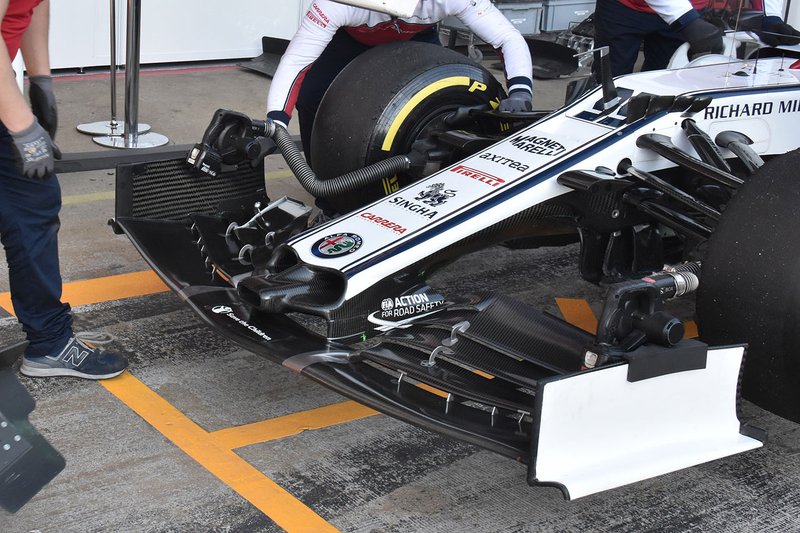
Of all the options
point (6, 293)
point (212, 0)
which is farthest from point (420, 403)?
point (212, 0)

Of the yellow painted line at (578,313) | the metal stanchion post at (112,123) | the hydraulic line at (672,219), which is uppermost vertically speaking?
the hydraulic line at (672,219)

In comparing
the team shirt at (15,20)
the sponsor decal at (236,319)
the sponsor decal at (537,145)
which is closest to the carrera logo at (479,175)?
the sponsor decal at (537,145)

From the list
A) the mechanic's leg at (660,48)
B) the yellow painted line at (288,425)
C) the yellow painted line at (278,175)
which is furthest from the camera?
the yellow painted line at (278,175)

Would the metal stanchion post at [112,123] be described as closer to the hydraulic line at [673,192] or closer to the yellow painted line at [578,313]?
the yellow painted line at [578,313]

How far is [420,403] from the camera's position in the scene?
298cm

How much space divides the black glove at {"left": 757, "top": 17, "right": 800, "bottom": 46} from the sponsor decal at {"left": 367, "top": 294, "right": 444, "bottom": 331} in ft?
7.24

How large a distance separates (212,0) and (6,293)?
15.4ft

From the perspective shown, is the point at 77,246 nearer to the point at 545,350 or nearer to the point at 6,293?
the point at 6,293

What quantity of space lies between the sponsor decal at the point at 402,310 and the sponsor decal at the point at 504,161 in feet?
2.16

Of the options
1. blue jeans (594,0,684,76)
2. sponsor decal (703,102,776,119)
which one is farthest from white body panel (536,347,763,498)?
blue jeans (594,0,684,76)

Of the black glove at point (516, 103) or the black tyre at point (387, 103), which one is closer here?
the black tyre at point (387, 103)

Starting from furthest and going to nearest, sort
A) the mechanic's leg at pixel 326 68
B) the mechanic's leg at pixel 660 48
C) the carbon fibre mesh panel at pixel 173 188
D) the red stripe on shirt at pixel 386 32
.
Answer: the mechanic's leg at pixel 660 48
the mechanic's leg at pixel 326 68
the red stripe on shirt at pixel 386 32
the carbon fibre mesh panel at pixel 173 188

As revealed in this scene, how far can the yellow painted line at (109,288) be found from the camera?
177 inches

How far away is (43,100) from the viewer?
3830 millimetres
